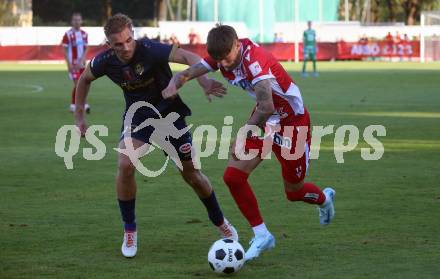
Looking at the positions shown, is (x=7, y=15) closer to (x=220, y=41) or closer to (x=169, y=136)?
(x=169, y=136)

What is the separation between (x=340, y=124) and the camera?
67.9 feet

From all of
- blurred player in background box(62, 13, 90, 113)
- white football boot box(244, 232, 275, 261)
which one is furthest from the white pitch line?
white football boot box(244, 232, 275, 261)

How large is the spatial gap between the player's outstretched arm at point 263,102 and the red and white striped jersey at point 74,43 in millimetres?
17385

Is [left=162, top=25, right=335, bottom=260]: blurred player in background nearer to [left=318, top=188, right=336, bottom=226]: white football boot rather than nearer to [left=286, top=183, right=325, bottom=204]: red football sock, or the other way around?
[left=286, top=183, right=325, bottom=204]: red football sock

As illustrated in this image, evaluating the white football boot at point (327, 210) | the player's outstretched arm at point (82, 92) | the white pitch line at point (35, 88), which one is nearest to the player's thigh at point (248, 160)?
the white football boot at point (327, 210)

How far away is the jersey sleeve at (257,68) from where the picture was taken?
26.9 feet

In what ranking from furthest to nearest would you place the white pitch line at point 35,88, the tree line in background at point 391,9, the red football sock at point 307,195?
the tree line in background at point 391,9 → the white pitch line at point 35,88 → the red football sock at point 307,195

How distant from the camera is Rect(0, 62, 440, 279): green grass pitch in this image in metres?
8.14

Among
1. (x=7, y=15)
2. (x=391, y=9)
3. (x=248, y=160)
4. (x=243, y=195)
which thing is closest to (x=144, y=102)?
(x=248, y=160)

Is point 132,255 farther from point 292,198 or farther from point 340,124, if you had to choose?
point 340,124

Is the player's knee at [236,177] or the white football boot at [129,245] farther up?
the player's knee at [236,177]

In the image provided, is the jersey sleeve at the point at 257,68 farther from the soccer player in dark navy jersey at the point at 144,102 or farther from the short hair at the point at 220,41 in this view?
the soccer player in dark navy jersey at the point at 144,102

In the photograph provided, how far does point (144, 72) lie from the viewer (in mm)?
8719

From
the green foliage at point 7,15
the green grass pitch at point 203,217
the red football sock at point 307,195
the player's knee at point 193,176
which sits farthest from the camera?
the green foliage at point 7,15
